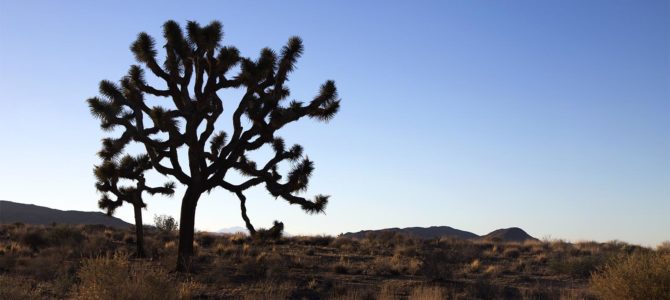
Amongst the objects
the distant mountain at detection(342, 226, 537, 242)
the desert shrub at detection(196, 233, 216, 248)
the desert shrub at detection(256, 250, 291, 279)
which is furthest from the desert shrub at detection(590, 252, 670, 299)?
the distant mountain at detection(342, 226, 537, 242)

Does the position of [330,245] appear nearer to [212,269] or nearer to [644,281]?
[212,269]

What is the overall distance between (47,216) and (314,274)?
71198mm

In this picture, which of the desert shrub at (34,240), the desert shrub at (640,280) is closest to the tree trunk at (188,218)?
the desert shrub at (34,240)

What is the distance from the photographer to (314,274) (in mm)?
17234

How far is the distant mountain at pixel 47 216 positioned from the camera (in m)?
75.7

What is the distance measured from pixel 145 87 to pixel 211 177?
3.09m

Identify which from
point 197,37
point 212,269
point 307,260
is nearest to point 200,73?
point 197,37

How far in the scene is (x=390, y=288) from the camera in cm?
1435

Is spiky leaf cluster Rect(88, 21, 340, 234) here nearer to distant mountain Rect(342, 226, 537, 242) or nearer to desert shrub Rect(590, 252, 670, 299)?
desert shrub Rect(590, 252, 670, 299)

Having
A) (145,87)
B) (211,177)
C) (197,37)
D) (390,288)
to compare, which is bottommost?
(390,288)

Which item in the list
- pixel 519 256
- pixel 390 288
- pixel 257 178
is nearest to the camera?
pixel 390 288

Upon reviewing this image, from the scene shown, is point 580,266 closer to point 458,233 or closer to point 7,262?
point 7,262

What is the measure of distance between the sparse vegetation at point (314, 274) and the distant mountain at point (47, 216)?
5221cm

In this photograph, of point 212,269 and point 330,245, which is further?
point 330,245
